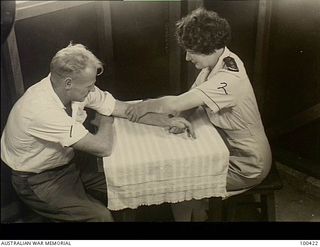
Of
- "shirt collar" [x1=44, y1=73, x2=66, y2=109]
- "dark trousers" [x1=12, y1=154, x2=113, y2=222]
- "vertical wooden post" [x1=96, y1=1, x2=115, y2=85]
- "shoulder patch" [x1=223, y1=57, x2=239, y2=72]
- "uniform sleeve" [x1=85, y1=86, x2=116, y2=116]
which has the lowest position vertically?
"dark trousers" [x1=12, y1=154, x2=113, y2=222]

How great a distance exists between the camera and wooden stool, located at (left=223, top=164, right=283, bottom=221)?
192cm

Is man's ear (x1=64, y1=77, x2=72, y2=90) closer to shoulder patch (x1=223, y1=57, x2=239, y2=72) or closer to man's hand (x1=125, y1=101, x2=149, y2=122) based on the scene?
man's hand (x1=125, y1=101, x2=149, y2=122)

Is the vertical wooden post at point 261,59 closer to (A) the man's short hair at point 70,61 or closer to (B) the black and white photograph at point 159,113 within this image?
(B) the black and white photograph at point 159,113

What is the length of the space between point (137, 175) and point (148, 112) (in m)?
0.22

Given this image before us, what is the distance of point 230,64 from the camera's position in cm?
186

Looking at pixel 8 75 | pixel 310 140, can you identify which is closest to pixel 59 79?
pixel 8 75

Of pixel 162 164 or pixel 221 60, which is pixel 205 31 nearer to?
pixel 221 60

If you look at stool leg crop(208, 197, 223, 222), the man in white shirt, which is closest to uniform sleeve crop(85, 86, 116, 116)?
the man in white shirt

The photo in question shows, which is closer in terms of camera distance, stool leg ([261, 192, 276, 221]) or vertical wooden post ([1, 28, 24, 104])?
vertical wooden post ([1, 28, 24, 104])

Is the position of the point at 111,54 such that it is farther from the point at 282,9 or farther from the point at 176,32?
the point at 282,9

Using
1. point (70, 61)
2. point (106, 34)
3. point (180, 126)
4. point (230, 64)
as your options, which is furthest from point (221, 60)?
point (70, 61)

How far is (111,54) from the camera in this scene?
1.90 m

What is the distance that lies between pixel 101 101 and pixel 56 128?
7.0 inches

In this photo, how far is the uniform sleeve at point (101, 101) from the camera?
189 cm
